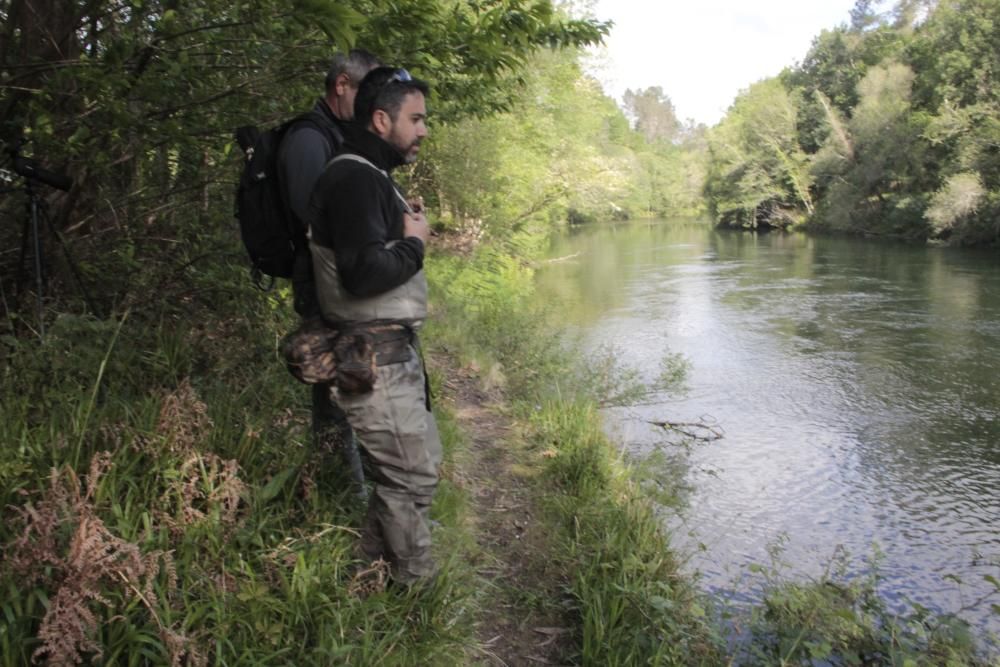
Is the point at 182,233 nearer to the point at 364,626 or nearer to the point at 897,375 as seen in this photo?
the point at 364,626

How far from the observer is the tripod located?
10.1 ft

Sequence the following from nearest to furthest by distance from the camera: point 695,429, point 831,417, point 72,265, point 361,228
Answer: point 361,228 → point 72,265 → point 695,429 → point 831,417

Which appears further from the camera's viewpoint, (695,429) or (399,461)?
(695,429)

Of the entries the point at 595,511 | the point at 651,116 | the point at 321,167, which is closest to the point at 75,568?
the point at 321,167

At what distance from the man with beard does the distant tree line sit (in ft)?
85.2

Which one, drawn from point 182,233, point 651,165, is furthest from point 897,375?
point 651,165

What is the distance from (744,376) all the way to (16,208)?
29.5 feet

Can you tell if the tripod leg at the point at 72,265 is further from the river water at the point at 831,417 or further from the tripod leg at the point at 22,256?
the river water at the point at 831,417

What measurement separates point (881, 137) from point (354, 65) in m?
35.1

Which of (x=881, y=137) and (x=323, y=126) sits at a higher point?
(x=881, y=137)

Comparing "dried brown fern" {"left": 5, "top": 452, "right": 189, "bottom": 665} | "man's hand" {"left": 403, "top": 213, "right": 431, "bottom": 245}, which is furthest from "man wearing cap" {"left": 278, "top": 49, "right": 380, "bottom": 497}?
"dried brown fern" {"left": 5, "top": 452, "right": 189, "bottom": 665}

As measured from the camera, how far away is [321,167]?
2.69 meters

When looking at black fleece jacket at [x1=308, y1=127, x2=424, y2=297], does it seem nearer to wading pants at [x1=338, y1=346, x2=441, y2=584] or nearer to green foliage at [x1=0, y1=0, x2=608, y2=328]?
wading pants at [x1=338, y1=346, x2=441, y2=584]

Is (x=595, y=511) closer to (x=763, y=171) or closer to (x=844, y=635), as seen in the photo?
(x=844, y=635)
